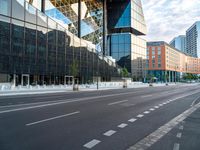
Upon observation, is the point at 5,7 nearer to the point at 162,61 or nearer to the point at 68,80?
the point at 68,80

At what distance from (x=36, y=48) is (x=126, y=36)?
139 ft

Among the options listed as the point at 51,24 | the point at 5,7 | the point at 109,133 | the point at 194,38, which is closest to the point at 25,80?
the point at 5,7

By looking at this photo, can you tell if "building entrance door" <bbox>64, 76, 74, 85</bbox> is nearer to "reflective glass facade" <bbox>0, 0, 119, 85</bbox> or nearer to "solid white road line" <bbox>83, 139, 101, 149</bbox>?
"reflective glass facade" <bbox>0, 0, 119, 85</bbox>

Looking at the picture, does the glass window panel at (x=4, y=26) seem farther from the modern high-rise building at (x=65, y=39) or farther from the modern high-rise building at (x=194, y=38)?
the modern high-rise building at (x=194, y=38)

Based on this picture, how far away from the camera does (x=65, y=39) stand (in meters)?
44.1


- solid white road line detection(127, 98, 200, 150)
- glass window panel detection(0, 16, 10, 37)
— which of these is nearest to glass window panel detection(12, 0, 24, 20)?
glass window panel detection(0, 16, 10, 37)

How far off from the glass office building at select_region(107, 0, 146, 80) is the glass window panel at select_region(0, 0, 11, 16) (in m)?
45.6

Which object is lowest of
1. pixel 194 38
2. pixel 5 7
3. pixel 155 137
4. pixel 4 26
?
pixel 155 137

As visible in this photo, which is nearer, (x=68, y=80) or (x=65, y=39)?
(x=65, y=39)

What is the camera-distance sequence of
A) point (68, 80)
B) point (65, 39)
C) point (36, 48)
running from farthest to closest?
point (68, 80) → point (65, 39) → point (36, 48)

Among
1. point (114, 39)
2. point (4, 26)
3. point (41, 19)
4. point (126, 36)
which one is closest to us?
point (4, 26)

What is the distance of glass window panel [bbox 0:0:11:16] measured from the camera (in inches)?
1267

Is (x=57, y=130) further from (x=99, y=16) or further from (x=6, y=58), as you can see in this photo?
(x=99, y=16)

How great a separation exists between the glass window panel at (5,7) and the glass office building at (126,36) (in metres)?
45.6
